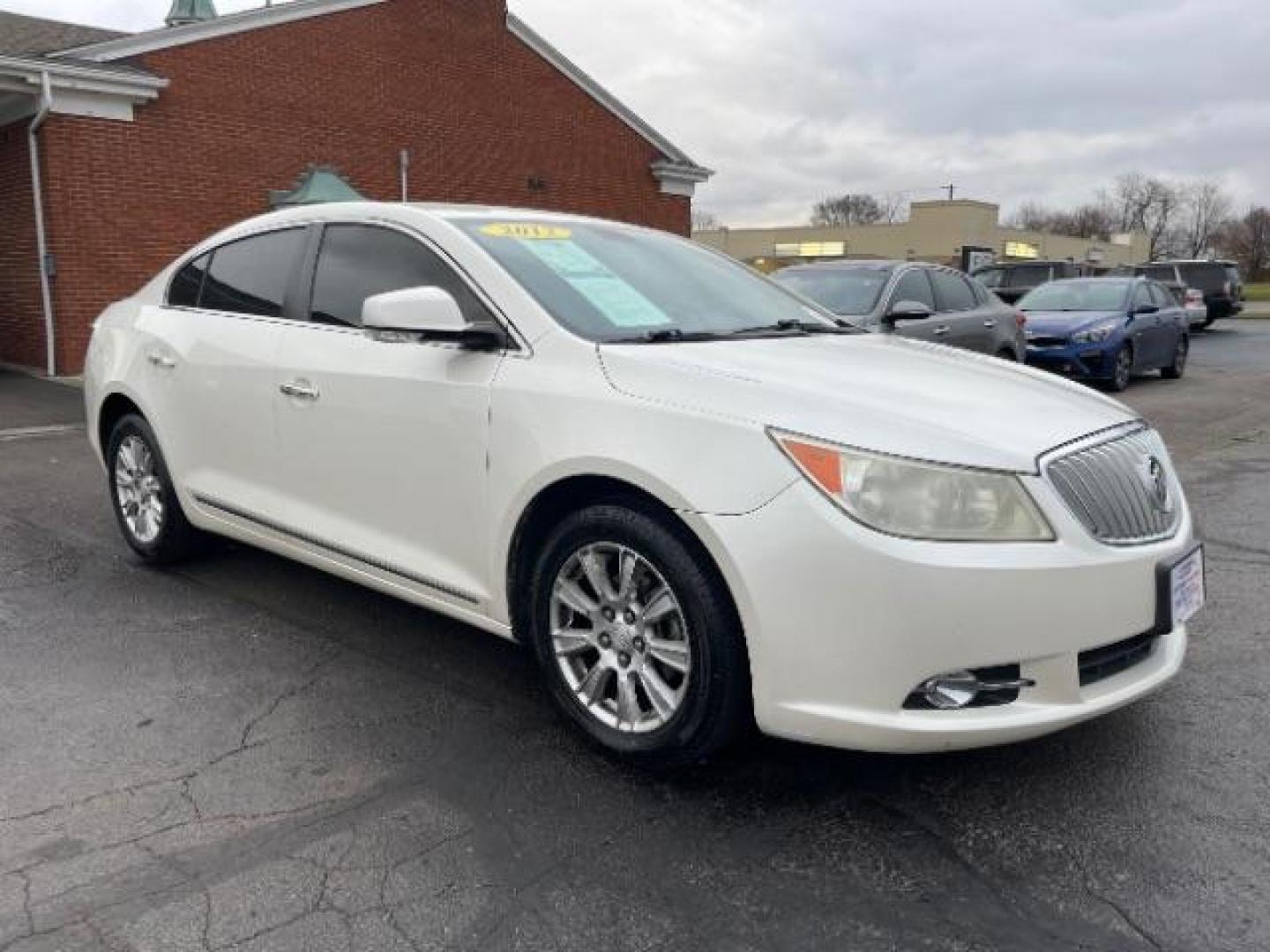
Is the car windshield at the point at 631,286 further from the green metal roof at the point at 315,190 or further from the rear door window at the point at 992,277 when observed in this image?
the rear door window at the point at 992,277

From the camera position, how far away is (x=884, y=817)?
2.83 meters

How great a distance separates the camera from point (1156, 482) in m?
3.08

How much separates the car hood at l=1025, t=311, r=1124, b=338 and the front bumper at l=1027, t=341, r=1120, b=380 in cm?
19

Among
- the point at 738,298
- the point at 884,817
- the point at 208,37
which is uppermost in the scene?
the point at 208,37

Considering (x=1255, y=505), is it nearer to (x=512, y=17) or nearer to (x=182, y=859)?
(x=182, y=859)

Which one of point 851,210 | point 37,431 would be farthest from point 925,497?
point 851,210

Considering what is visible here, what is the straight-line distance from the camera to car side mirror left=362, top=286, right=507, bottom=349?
125 inches

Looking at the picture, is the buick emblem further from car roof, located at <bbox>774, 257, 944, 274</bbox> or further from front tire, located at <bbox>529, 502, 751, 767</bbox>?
car roof, located at <bbox>774, 257, 944, 274</bbox>

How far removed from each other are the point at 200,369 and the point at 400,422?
139 centimetres

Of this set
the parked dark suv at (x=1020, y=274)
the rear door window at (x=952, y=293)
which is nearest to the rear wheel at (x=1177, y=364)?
the rear door window at (x=952, y=293)

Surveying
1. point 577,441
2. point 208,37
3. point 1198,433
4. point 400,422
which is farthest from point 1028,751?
point 208,37

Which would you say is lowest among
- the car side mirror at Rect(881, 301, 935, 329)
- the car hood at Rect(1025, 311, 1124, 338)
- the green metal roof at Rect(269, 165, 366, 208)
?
the car hood at Rect(1025, 311, 1124, 338)

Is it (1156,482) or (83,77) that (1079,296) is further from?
(83,77)

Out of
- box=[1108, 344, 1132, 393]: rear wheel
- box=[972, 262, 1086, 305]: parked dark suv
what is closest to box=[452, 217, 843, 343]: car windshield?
box=[1108, 344, 1132, 393]: rear wheel
